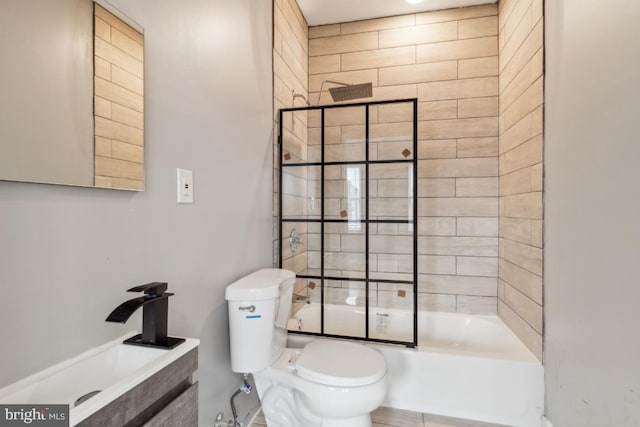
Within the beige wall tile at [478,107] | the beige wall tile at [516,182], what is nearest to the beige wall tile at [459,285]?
the beige wall tile at [516,182]

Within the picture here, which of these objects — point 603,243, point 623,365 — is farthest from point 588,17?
point 623,365

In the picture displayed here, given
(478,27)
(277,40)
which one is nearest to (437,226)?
(478,27)

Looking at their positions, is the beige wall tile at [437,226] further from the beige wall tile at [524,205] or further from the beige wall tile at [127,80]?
the beige wall tile at [127,80]

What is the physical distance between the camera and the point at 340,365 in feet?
4.95

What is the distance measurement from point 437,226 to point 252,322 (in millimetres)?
1851

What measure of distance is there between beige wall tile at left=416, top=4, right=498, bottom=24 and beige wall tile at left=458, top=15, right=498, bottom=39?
4 centimetres

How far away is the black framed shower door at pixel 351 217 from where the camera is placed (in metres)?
2.09

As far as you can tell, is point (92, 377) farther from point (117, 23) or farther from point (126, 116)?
point (117, 23)

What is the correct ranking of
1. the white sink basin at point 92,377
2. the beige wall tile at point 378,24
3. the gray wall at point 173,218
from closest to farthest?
the white sink basin at point 92,377
the gray wall at point 173,218
the beige wall tile at point 378,24

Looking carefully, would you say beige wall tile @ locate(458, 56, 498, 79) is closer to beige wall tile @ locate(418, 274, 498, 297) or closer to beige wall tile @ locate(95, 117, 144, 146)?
beige wall tile @ locate(418, 274, 498, 297)

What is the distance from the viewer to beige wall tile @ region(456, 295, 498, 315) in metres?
2.54

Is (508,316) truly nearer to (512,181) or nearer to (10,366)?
(512,181)

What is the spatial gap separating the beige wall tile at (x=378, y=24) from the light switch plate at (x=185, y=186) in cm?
233

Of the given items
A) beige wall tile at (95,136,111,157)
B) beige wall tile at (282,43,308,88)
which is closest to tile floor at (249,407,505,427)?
beige wall tile at (95,136,111,157)
